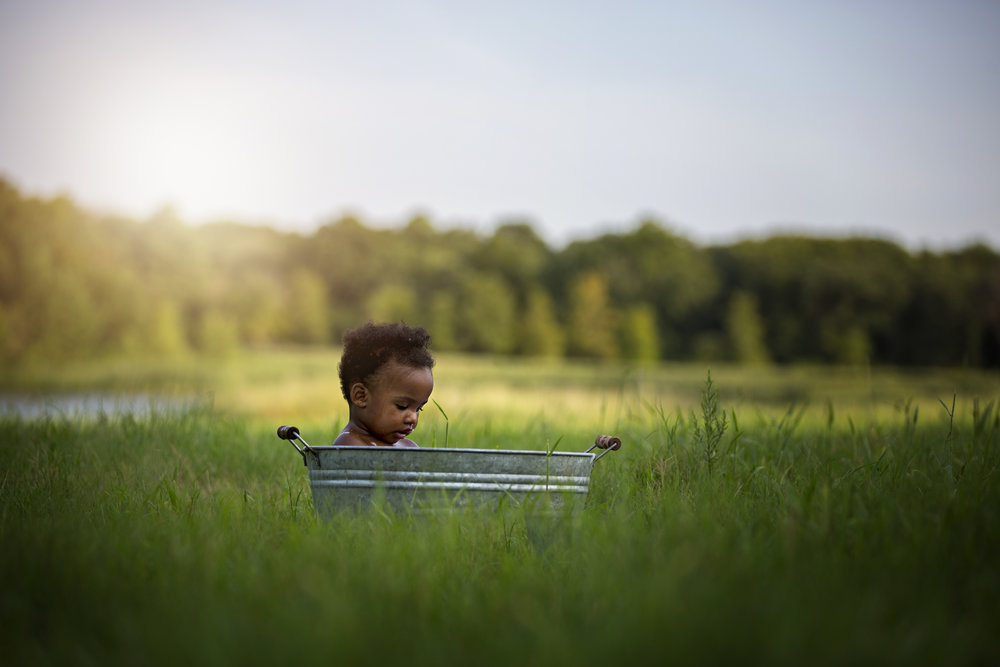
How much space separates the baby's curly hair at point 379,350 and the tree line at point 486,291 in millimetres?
34709

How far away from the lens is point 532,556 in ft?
7.87

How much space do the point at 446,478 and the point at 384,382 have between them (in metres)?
0.75

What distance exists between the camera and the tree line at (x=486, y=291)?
36156mm

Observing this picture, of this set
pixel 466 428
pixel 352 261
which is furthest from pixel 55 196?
pixel 466 428

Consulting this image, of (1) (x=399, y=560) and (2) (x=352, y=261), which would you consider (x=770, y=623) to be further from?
(2) (x=352, y=261)

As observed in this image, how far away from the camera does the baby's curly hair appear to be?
3.29 meters

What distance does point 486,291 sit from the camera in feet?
174

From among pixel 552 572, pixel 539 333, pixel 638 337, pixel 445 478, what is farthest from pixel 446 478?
pixel 638 337

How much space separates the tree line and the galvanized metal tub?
3530cm

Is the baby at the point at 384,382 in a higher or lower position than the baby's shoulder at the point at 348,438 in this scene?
higher

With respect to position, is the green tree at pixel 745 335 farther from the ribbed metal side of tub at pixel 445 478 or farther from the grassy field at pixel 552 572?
the ribbed metal side of tub at pixel 445 478

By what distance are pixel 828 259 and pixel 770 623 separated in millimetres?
68109

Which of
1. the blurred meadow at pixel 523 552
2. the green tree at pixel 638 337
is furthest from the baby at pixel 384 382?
the green tree at pixel 638 337

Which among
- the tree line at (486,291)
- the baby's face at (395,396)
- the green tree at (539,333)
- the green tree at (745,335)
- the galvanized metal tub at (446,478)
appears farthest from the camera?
the green tree at (745,335)
